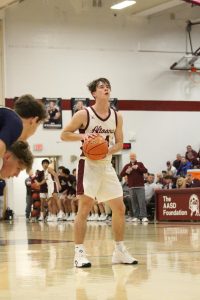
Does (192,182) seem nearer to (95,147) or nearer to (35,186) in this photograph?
(35,186)

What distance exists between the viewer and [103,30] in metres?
27.4

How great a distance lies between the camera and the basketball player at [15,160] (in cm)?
353

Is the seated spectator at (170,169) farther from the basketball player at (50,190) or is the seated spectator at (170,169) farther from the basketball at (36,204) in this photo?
the basketball at (36,204)

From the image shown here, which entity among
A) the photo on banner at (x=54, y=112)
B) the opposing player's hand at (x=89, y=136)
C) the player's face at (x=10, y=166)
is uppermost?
the photo on banner at (x=54, y=112)

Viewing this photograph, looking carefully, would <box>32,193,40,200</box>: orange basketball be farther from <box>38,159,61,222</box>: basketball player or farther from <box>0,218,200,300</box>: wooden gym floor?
<box>0,218,200,300</box>: wooden gym floor

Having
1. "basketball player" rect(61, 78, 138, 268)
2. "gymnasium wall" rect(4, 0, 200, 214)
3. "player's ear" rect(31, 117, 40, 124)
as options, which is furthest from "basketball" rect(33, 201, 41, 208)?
"player's ear" rect(31, 117, 40, 124)

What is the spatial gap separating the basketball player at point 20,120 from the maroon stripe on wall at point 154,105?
2266 cm

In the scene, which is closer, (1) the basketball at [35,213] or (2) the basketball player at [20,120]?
(2) the basketball player at [20,120]

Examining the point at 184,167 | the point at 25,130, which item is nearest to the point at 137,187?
the point at 184,167

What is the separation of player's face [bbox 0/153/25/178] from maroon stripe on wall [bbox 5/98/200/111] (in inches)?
905

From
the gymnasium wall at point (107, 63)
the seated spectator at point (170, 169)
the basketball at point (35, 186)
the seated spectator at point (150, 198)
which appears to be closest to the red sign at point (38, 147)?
the gymnasium wall at point (107, 63)

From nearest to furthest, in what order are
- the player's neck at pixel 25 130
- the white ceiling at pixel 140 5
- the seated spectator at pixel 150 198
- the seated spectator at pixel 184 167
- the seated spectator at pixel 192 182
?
the player's neck at pixel 25 130
the seated spectator at pixel 192 182
the seated spectator at pixel 150 198
the seated spectator at pixel 184 167
the white ceiling at pixel 140 5

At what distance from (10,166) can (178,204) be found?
1490 centimetres

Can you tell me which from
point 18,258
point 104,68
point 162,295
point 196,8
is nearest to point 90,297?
point 162,295
